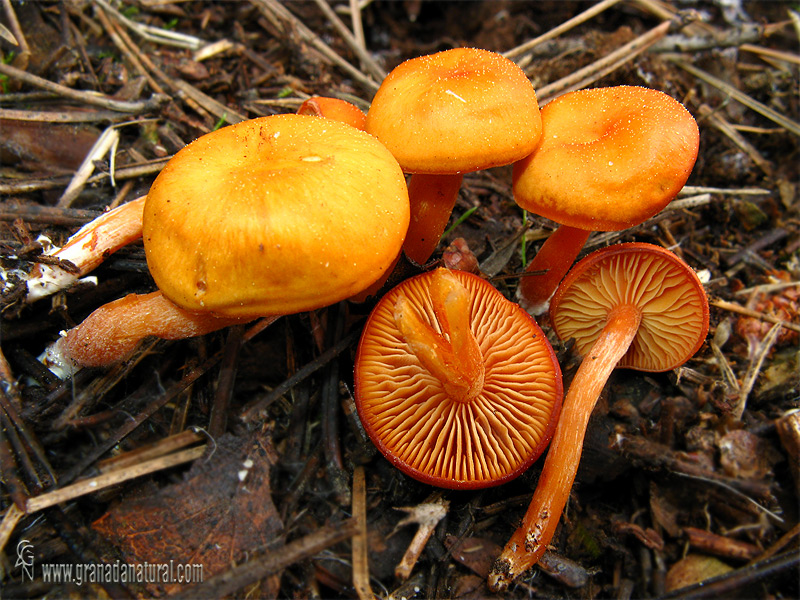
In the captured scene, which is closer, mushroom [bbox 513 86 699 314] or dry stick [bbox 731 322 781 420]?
mushroom [bbox 513 86 699 314]

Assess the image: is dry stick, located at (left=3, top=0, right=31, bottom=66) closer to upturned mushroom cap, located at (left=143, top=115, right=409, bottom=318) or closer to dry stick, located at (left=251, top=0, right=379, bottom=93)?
dry stick, located at (left=251, top=0, right=379, bottom=93)

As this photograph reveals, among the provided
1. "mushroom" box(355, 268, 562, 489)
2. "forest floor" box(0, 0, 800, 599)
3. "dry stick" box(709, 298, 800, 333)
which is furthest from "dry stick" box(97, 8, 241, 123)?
"dry stick" box(709, 298, 800, 333)

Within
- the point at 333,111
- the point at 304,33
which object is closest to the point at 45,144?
the point at 333,111

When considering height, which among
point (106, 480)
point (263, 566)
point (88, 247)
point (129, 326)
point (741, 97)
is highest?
point (88, 247)

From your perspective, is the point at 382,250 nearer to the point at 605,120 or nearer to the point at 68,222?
the point at 605,120

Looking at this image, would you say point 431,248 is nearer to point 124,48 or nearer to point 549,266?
point 549,266

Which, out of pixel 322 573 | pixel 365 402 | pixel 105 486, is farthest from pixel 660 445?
pixel 105 486
